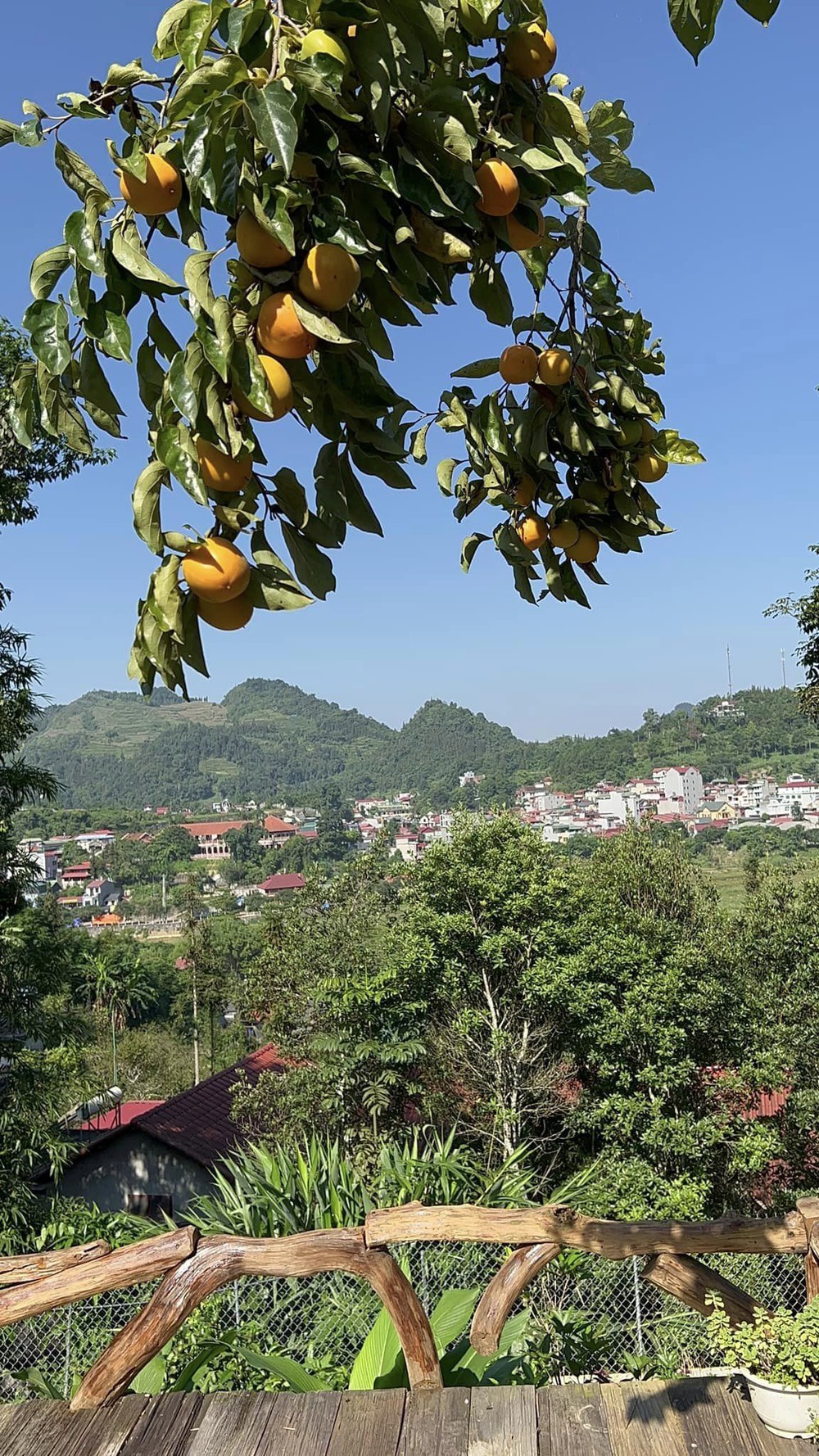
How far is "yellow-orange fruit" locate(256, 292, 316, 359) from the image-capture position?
0.50m

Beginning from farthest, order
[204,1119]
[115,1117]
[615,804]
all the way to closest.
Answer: [615,804], [115,1117], [204,1119]

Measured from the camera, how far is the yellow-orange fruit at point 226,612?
0.51 m

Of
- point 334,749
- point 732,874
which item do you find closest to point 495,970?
point 732,874

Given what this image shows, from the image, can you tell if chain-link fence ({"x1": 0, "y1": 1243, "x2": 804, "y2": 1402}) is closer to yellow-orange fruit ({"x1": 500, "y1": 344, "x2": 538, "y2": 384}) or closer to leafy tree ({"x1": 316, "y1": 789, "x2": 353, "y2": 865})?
yellow-orange fruit ({"x1": 500, "y1": 344, "x2": 538, "y2": 384})

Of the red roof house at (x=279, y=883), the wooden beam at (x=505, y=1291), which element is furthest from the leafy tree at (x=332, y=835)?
the wooden beam at (x=505, y=1291)

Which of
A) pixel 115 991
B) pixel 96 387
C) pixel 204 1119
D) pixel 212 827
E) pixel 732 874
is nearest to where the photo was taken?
pixel 96 387

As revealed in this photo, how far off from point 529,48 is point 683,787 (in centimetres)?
5967

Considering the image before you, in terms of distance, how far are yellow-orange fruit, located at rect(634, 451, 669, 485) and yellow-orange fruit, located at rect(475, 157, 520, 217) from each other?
0.93 feet

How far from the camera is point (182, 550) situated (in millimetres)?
511

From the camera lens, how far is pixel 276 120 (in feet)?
1.48

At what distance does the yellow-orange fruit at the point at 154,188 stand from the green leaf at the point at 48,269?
4 centimetres

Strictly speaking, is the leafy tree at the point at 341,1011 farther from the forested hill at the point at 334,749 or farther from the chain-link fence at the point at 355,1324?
the forested hill at the point at 334,749

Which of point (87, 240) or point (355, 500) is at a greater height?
point (87, 240)

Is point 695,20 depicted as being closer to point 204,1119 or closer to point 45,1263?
point 45,1263
